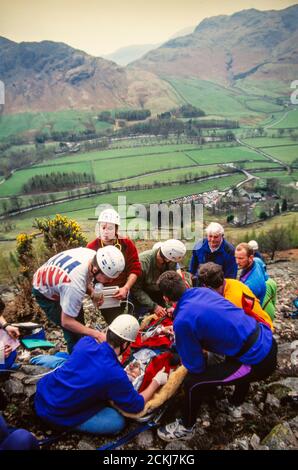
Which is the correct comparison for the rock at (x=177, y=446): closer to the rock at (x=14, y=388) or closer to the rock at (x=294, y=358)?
the rock at (x=14, y=388)

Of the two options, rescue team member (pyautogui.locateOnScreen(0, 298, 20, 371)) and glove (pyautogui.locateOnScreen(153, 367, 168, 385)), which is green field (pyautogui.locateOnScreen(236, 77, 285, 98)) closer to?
glove (pyautogui.locateOnScreen(153, 367, 168, 385))

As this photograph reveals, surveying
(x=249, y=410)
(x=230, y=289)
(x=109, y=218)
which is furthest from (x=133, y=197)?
(x=249, y=410)

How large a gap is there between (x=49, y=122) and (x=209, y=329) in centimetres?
16183

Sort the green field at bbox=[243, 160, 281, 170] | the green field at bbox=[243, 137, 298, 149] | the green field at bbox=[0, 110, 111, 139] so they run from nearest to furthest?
the green field at bbox=[243, 160, 281, 170], the green field at bbox=[243, 137, 298, 149], the green field at bbox=[0, 110, 111, 139]

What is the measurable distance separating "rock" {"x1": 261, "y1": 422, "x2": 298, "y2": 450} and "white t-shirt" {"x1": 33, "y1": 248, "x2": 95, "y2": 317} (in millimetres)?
2602

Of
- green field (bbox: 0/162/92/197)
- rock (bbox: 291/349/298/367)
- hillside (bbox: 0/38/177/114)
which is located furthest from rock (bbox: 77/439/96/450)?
hillside (bbox: 0/38/177/114)

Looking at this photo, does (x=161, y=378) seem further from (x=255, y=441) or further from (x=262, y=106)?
(x=262, y=106)

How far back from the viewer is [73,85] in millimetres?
185125

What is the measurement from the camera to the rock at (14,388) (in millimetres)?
4320

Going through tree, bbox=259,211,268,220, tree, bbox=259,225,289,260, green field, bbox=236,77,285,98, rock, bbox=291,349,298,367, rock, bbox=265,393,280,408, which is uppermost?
green field, bbox=236,77,285,98

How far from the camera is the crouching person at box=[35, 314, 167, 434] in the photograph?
3400 mm

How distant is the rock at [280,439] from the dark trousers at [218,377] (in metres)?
0.58
